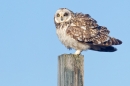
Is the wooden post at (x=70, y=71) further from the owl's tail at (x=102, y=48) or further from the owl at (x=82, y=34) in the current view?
the owl's tail at (x=102, y=48)

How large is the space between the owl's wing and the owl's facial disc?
0.28 meters

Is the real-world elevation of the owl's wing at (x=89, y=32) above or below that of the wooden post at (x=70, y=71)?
above

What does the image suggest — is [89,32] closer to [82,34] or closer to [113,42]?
[82,34]

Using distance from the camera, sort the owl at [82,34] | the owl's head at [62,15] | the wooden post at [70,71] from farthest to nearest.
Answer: the owl's head at [62,15] < the owl at [82,34] < the wooden post at [70,71]

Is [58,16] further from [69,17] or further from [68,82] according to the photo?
[68,82]

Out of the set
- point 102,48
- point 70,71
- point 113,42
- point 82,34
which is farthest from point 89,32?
point 70,71

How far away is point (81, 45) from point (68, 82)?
4228 millimetres

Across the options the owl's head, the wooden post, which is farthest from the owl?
the wooden post

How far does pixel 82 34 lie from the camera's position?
27.7 feet

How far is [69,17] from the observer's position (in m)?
9.10

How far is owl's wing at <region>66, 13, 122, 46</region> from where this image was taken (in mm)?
8367

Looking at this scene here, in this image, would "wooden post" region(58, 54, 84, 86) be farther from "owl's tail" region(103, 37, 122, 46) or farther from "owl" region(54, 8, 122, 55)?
"owl's tail" region(103, 37, 122, 46)

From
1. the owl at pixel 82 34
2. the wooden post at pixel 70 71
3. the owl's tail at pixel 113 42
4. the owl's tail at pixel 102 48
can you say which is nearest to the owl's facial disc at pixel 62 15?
the owl at pixel 82 34

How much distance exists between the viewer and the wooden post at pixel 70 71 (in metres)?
4.22
